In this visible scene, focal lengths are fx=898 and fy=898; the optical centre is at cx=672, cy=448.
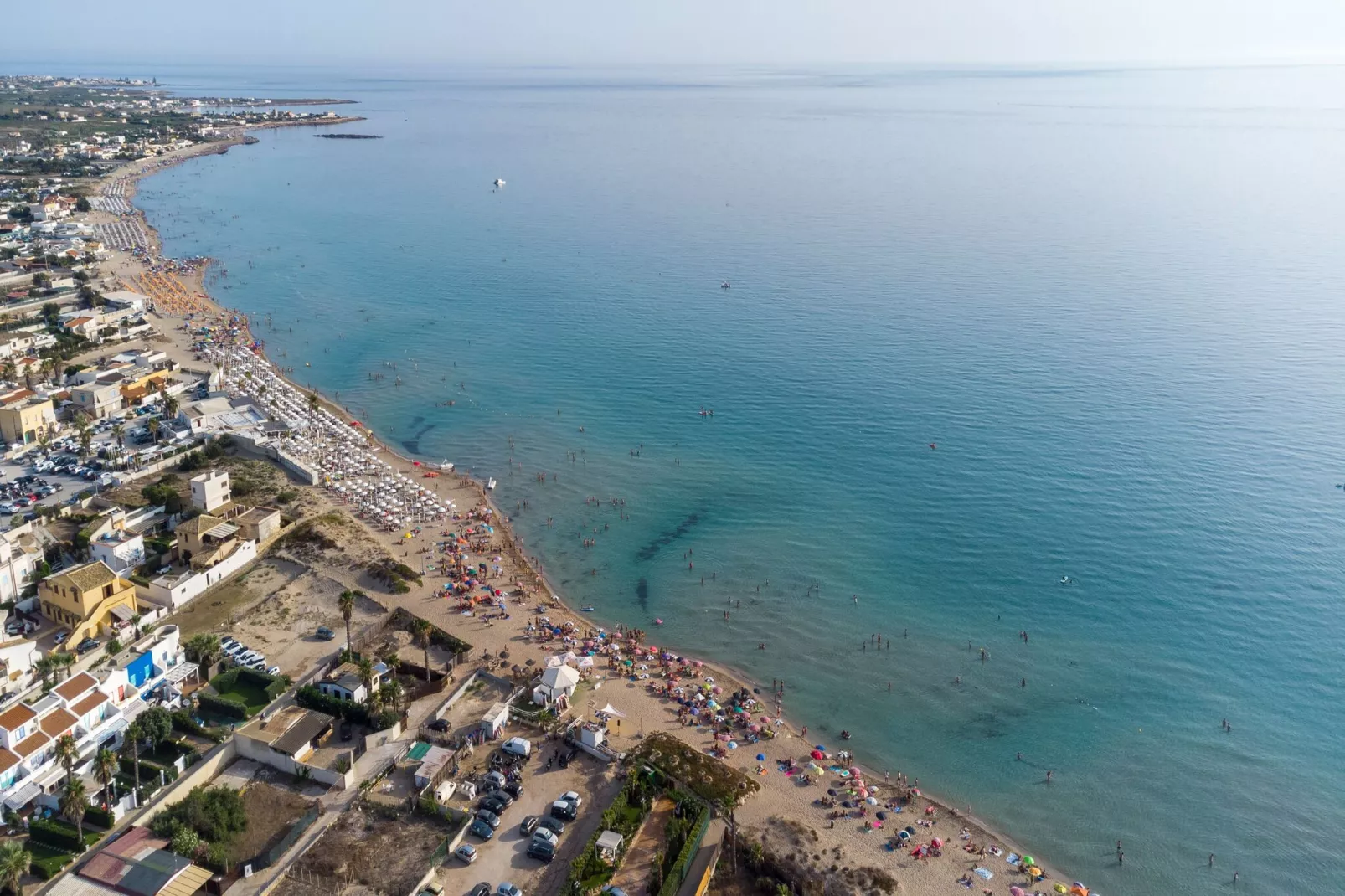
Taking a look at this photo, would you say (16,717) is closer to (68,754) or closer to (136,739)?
(68,754)

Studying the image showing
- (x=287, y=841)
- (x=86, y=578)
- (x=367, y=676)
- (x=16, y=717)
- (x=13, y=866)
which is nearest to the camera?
(x=13, y=866)

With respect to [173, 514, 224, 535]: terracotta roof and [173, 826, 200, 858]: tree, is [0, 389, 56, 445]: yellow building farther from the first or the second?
[173, 826, 200, 858]: tree

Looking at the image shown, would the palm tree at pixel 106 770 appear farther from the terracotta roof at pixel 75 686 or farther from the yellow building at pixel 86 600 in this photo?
the yellow building at pixel 86 600

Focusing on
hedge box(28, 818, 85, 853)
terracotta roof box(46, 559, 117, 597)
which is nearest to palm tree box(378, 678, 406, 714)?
hedge box(28, 818, 85, 853)

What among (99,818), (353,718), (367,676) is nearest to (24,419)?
(367,676)

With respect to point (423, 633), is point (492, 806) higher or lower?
lower

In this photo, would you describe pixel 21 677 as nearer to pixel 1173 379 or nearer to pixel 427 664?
pixel 427 664

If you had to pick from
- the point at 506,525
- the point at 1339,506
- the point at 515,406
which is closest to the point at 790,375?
the point at 515,406
